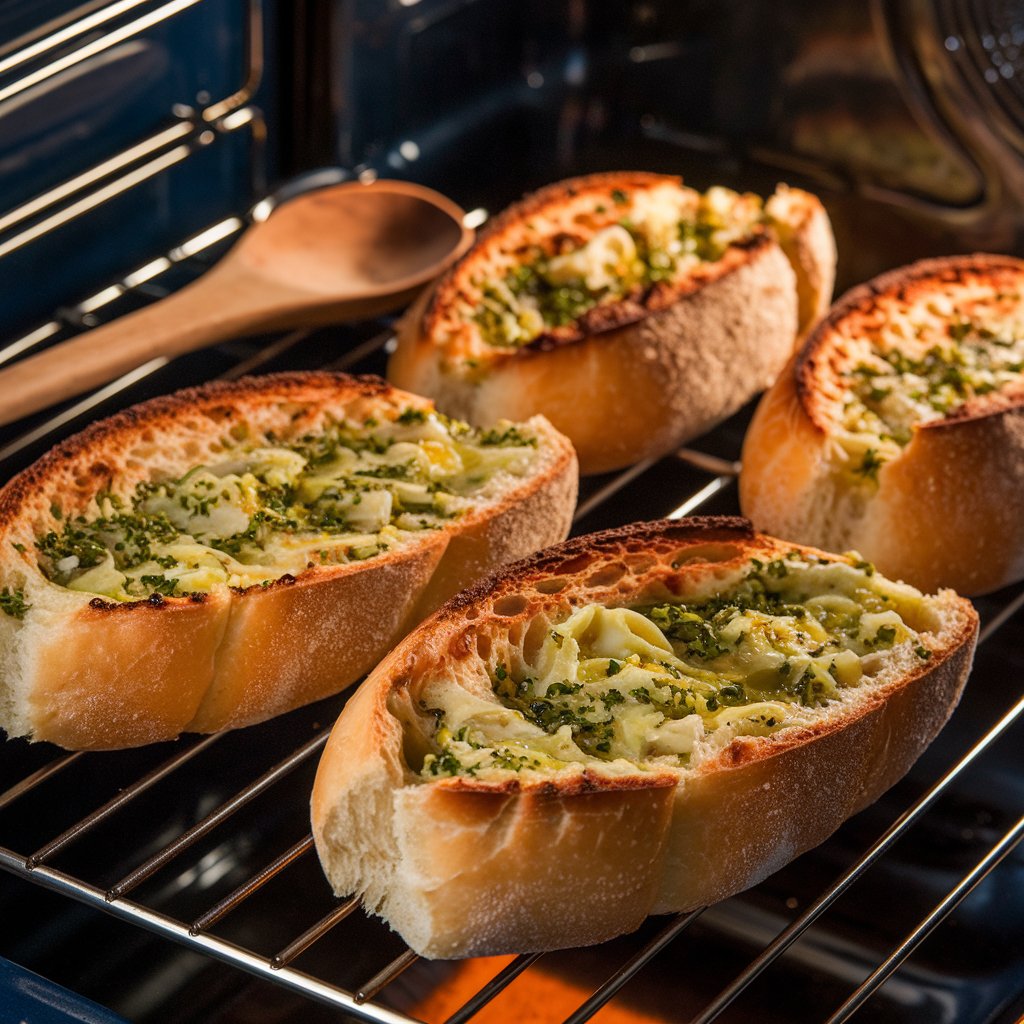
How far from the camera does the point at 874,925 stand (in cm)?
213

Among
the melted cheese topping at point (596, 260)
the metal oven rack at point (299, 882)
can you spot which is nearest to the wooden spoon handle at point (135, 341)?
the melted cheese topping at point (596, 260)

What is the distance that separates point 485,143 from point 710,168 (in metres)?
0.48

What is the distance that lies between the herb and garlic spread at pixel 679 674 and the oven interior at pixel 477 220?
0.20 meters

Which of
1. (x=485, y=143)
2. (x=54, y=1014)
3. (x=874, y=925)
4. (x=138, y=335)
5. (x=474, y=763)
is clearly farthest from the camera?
(x=485, y=143)

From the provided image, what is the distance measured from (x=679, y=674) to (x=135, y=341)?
1.05m

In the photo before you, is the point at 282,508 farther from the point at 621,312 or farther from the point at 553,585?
the point at 621,312

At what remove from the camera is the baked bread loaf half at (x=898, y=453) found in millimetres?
2539

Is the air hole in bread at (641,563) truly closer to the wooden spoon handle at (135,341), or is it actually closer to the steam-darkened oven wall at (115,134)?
the wooden spoon handle at (135,341)

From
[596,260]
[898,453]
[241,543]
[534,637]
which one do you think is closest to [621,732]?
[534,637]

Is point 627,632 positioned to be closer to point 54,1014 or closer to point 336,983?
point 336,983

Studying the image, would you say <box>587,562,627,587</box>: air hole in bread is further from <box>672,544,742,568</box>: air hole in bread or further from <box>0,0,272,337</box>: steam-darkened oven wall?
<box>0,0,272,337</box>: steam-darkened oven wall

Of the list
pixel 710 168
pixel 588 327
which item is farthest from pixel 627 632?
pixel 710 168

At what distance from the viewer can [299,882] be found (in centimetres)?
211

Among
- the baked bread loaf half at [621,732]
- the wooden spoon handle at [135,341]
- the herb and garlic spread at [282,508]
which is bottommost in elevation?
the baked bread loaf half at [621,732]
